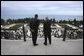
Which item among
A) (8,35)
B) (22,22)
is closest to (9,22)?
(22,22)

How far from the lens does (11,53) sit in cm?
706

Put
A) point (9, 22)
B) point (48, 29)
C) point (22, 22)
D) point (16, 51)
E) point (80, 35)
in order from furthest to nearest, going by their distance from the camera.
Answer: point (22, 22) → point (9, 22) → point (80, 35) → point (48, 29) → point (16, 51)

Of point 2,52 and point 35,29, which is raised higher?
point 35,29

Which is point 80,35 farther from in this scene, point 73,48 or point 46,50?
point 46,50

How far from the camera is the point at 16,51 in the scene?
7371 mm

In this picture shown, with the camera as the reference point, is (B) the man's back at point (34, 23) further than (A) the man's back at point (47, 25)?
No

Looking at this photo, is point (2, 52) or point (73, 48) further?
point (73, 48)

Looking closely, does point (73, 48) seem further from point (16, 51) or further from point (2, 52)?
point (2, 52)

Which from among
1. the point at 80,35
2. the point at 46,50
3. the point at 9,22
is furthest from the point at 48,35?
the point at 9,22

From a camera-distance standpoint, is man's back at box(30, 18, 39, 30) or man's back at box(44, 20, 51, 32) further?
man's back at box(44, 20, 51, 32)

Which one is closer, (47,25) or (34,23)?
(34,23)

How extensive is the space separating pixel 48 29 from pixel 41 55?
5.99 feet

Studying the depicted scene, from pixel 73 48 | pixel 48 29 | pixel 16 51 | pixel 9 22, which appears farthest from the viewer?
pixel 9 22

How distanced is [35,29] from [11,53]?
1708 mm
